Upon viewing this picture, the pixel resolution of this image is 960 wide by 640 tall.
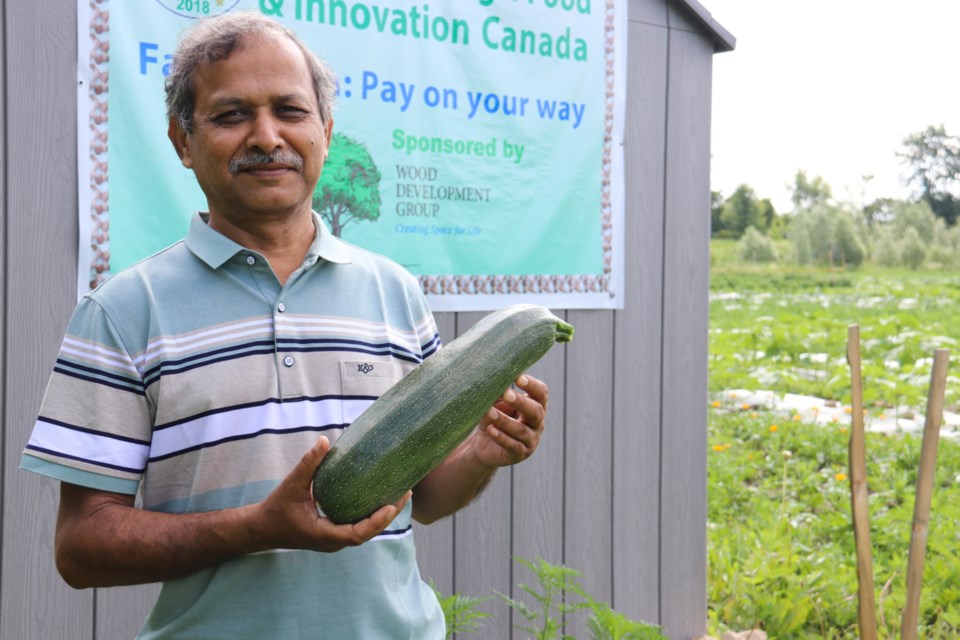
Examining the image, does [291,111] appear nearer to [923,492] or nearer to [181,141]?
[181,141]

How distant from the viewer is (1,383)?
282 centimetres

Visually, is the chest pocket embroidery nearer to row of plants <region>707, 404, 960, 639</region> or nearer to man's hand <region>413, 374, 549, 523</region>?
man's hand <region>413, 374, 549, 523</region>

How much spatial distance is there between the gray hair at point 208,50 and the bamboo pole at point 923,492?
8.60 feet

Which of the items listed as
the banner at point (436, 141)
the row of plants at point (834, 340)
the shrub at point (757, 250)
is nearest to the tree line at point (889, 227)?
the shrub at point (757, 250)

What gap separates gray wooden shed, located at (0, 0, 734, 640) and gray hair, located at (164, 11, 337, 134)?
4.29 feet

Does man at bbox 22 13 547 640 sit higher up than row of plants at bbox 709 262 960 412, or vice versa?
man at bbox 22 13 547 640

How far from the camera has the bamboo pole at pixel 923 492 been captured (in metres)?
3.40

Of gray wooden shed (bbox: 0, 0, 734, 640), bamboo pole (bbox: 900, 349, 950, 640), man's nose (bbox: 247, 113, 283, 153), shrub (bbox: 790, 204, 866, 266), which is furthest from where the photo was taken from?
shrub (bbox: 790, 204, 866, 266)

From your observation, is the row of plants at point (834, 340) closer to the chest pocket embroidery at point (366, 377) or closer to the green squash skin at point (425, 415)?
the green squash skin at point (425, 415)

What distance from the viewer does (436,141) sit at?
3.45 metres

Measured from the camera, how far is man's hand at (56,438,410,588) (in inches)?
57.5

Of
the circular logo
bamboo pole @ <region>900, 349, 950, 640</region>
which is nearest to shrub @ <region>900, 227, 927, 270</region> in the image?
bamboo pole @ <region>900, 349, 950, 640</region>

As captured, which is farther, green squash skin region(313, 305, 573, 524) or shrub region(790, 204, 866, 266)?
shrub region(790, 204, 866, 266)

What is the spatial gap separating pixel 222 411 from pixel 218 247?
0.29 metres
